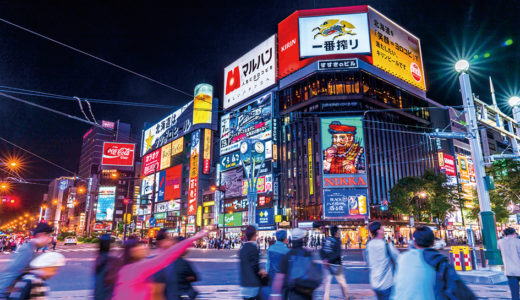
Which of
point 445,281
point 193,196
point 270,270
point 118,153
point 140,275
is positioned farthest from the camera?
point 118,153

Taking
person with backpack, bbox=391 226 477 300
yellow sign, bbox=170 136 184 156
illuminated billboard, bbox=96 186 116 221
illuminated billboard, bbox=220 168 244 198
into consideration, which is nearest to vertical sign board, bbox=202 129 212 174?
illuminated billboard, bbox=220 168 244 198

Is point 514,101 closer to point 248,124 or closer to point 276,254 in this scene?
point 276,254

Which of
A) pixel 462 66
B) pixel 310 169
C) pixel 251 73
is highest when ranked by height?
pixel 251 73

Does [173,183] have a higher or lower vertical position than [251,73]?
lower

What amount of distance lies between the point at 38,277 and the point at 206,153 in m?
81.4

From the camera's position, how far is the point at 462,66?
15695mm

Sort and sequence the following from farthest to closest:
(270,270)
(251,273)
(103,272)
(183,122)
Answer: (183,122) < (270,270) < (251,273) < (103,272)

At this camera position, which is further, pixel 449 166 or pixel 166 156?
pixel 166 156

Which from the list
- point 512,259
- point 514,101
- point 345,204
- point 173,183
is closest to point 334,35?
point 345,204

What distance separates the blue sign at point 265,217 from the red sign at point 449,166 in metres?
40.4

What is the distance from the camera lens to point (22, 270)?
4.92 metres

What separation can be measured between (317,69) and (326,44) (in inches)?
179

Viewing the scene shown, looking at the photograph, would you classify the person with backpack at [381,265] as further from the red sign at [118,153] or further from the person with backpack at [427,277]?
the red sign at [118,153]

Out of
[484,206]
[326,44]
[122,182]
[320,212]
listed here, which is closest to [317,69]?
[326,44]
